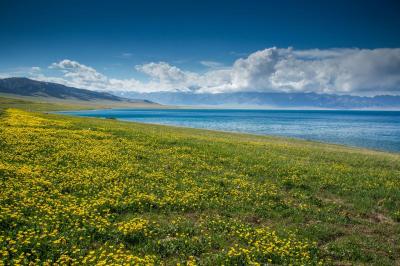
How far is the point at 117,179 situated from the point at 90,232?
694 cm

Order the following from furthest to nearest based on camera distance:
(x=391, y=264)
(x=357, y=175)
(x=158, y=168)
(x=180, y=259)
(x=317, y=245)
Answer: (x=357, y=175) < (x=158, y=168) < (x=317, y=245) < (x=391, y=264) < (x=180, y=259)

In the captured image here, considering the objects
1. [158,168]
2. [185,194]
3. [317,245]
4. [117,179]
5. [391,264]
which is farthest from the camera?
[158,168]

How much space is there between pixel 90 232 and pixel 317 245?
9.43m

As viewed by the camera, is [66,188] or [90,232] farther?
[66,188]

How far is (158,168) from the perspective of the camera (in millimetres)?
23297

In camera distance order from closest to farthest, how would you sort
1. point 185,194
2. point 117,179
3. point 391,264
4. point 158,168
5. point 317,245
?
point 391,264, point 317,245, point 185,194, point 117,179, point 158,168

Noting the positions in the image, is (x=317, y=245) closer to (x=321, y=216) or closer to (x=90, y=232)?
(x=321, y=216)

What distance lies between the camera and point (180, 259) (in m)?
11.3

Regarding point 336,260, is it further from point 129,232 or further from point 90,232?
point 90,232

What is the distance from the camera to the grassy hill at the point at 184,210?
459 inches

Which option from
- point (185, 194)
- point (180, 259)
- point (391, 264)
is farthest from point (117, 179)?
point (391, 264)

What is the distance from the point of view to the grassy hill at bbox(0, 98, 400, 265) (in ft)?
38.2

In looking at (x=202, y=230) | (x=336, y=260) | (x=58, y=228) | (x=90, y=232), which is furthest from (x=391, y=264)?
(x=58, y=228)

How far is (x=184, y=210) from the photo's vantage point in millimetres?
15961
